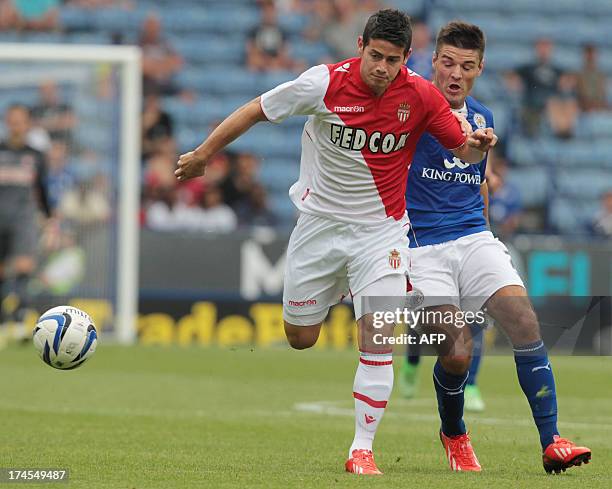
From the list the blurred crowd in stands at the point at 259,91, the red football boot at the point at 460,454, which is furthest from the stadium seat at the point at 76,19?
the red football boot at the point at 460,454

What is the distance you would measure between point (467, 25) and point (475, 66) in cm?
23

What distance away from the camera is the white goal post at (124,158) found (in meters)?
17.7

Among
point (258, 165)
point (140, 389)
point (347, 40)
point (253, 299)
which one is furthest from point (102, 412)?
point (347, 40)

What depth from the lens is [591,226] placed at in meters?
20.9

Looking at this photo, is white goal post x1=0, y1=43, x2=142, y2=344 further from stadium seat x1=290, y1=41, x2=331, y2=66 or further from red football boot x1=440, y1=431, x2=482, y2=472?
red football boot x1=440, y1=431, x2=482, y2=472

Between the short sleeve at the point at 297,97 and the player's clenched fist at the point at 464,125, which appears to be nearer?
the short sleeve at the point at 297,97

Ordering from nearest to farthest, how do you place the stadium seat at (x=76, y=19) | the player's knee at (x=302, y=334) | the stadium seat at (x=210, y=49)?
1. the player's knee at (x=302, y=334)
2. the stadium seat at (x=76, y=19)
3. the stadium seat at (x=210, y=49)

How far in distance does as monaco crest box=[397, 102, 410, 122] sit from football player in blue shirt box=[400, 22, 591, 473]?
2.15ft

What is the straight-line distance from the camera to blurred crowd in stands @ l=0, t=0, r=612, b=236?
64.2ft

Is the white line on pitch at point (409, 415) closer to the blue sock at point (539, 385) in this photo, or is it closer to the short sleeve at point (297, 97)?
the blue sock at point (539, 385)

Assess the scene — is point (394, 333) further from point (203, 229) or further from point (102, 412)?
point (203, 229)

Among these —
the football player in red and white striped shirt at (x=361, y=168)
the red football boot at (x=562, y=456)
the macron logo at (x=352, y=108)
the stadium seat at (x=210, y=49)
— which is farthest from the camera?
the stadium seat at (x=210, y=49)

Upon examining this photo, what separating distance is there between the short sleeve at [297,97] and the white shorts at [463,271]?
1091mm

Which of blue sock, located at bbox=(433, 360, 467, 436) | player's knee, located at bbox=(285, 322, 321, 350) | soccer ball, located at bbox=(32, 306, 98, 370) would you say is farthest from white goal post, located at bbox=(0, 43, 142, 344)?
blue sock, located at bbox=(433, 360, 467, 436)
